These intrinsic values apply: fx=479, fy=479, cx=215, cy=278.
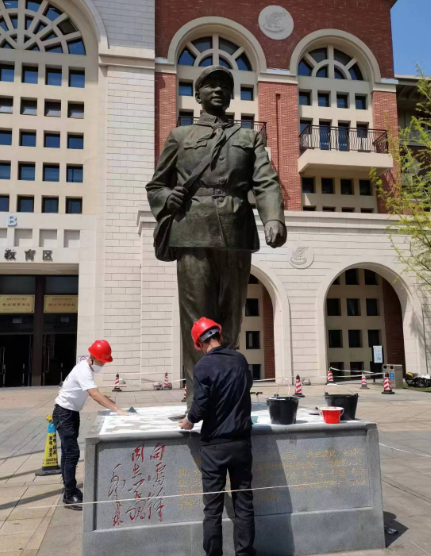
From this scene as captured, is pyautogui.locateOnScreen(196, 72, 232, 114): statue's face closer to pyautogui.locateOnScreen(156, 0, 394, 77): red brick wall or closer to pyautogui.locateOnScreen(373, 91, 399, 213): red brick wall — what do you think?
pyautogui.locateOnScreen(156, 0, 394, 77): red brick wall

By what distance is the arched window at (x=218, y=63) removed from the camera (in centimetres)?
2483

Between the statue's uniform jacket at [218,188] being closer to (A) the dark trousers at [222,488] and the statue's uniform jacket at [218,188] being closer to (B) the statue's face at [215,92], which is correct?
(B) the statue's face at [215,92]

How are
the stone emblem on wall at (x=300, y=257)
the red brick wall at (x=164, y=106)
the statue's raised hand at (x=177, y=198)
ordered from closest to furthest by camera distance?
1. the statue's raised hand at (x=177, y=198)
2. the stone emblem on wall at (x=300, y=257)
3. the red brick wall at (x=164, y=106)

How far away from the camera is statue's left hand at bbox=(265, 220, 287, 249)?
177 inches

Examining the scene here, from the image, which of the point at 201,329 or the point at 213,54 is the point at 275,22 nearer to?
the point at 213,54

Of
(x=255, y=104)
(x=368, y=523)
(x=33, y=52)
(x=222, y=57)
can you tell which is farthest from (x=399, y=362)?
(x=33, y=52)

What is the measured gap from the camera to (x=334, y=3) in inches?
1041

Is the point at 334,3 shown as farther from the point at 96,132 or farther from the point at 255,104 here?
the point at 96,132

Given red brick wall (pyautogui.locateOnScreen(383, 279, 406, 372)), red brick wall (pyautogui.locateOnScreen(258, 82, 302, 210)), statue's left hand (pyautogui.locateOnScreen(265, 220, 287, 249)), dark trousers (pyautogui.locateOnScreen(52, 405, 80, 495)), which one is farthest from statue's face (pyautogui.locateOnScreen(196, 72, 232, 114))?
red brick wall (pyautogui.locateOnScreen(383, 279, 406, 372))

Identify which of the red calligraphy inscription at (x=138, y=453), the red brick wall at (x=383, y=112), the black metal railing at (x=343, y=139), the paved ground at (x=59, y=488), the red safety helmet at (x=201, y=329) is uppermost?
the red brick wall at (x=383, y=112)

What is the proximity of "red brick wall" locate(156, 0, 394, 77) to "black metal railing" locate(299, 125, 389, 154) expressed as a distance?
12.3 feet

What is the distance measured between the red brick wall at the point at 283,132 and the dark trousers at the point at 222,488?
2207 centimetres

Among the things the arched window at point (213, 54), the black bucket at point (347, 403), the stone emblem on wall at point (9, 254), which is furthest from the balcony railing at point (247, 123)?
the black bucket at point (347, 403)

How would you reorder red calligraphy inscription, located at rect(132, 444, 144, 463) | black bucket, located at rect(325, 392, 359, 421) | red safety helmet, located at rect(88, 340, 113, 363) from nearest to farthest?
1. red calligraphy inscription, located at rect(132, 444, 144, 463)
2. black bucket, located at rect(325, 392, 359, 421)
3. red safety helmet, located at rect(88, 340, 113, 363)
